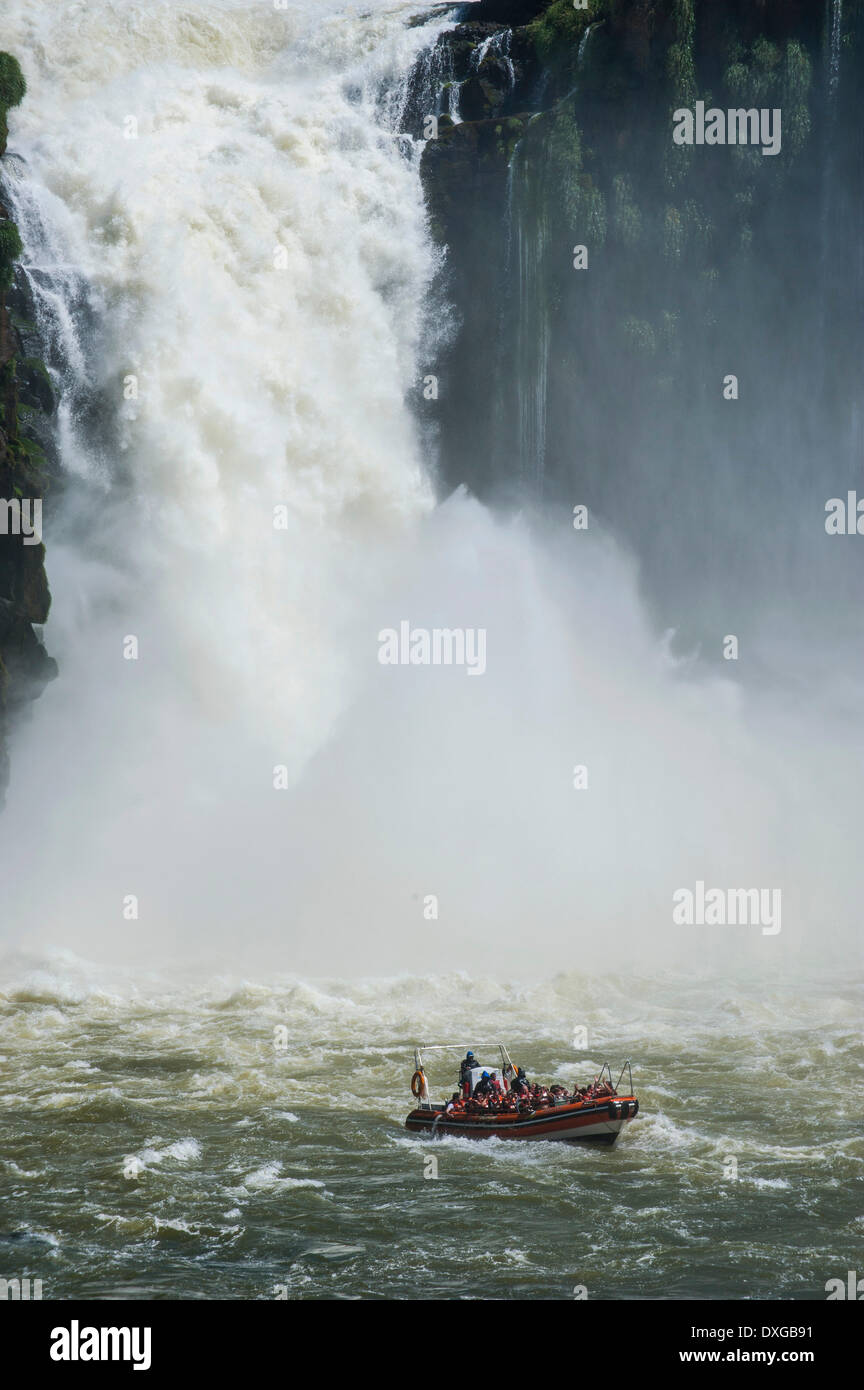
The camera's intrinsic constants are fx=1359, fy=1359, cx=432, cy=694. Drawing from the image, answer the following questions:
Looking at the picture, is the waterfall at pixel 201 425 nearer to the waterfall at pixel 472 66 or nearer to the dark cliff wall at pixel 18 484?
the dark cliff wall at pixel 18 484

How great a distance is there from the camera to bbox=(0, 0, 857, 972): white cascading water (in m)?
31.0

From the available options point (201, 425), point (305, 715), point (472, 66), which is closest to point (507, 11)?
point (472, 66)

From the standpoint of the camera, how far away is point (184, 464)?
32.8 meters

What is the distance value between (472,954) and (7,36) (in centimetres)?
2850

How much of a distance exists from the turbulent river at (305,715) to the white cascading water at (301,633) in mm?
94

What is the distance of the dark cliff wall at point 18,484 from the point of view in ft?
100

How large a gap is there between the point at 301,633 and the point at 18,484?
782 cm

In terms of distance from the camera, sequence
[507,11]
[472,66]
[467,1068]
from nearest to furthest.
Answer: [467,1068] < [472,66] < [507,11]

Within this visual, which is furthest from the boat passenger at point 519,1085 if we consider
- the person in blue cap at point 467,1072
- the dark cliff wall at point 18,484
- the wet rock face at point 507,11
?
the wet rock face at point 507,11

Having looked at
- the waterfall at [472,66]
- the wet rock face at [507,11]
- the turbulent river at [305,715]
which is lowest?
the turbulent river at [305,715]

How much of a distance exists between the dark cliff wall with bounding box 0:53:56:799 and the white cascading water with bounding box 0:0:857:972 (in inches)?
36.3

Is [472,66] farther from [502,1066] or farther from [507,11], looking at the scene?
[502,1066]

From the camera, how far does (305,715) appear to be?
33.8 meters
